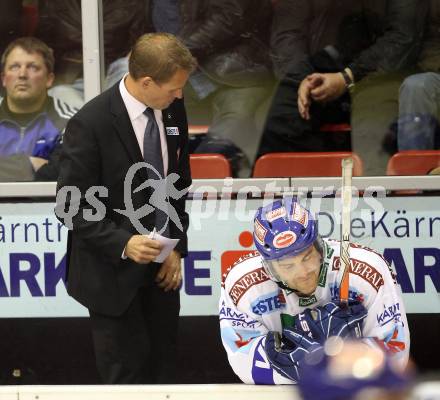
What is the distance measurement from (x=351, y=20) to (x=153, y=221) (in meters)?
1.45

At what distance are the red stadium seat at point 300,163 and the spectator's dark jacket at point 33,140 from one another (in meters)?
0.97

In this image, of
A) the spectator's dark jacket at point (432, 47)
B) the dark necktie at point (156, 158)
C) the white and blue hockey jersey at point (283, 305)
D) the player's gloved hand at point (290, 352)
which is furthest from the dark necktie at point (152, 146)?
the spectator's dark jacket at point (432, 47)

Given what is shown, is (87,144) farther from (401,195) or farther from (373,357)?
(373,357)

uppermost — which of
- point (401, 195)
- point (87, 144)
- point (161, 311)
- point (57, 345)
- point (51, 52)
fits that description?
point (51, 52)

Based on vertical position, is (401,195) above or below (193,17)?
below

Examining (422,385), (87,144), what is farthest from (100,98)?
(422,385)

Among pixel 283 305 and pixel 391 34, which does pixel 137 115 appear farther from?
pixel 391 34

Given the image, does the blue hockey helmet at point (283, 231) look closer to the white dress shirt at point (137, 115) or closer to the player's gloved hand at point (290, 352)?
the player's gloved hand at point (290, 352)

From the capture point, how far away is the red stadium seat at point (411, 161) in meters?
5.12

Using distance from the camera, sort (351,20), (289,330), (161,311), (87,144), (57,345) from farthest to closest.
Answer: (57,345) → (351,20) → (161,311) → (87,144) → (289,330)

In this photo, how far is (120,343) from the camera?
4.32 m

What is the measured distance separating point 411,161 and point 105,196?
64.3 inches

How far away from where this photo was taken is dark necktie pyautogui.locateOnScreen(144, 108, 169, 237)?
4.32 metres

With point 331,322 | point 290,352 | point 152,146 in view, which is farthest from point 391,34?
point 290,352
